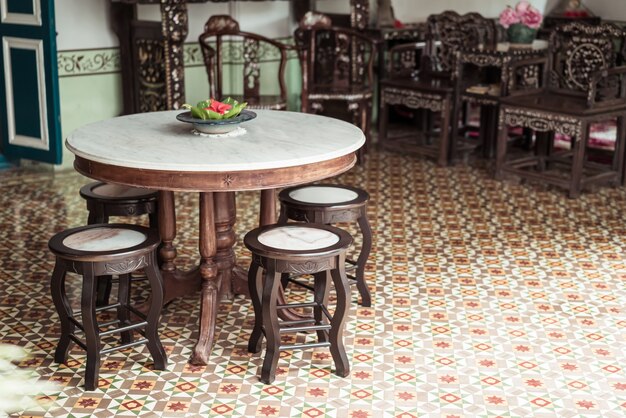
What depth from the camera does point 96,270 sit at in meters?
3.72

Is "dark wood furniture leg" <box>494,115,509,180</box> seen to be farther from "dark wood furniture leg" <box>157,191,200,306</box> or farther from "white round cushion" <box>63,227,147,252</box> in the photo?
"white round cushion" <box>63,227,147,252</box>

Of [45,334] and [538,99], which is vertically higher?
[538,99]

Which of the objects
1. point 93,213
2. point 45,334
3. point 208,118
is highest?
point 208,118

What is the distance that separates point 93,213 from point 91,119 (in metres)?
3.25

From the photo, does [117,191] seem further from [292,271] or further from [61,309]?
[292,271]

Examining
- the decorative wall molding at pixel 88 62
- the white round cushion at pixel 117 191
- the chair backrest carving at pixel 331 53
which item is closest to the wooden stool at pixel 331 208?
the white round cushion at pixel 117 191

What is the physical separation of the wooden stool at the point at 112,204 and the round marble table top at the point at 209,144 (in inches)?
12.9

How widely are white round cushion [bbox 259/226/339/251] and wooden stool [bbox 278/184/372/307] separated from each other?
0.38 m

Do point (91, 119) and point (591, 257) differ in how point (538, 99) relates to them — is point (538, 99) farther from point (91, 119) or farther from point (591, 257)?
point (91, 119)

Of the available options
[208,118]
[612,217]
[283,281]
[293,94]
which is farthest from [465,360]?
[293,94]

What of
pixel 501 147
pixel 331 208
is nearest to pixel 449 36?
pixel 501 147

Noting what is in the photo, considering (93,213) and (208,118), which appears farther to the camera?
(93,213)

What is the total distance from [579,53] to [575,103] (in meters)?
0.42

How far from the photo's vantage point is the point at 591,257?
18.1 feet
